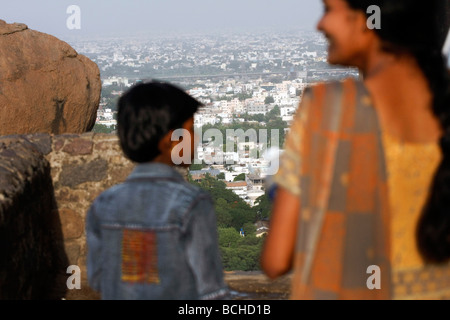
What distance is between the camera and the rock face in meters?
6.57

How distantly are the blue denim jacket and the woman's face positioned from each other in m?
0.48

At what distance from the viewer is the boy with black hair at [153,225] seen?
161 centimetres

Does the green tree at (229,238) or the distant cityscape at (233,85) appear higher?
the distant cityscape at (233,85)

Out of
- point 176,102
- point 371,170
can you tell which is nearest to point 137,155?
point 176,102

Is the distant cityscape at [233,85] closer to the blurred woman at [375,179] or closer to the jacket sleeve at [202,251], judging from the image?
the jacket sleeve at [202,251]

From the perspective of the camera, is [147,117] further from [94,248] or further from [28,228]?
[28,228]

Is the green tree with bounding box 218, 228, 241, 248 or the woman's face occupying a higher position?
the woman's face

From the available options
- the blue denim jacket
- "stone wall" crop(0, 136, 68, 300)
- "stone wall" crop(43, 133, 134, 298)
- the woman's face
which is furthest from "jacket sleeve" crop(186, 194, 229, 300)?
"stone wall" crop(43, 133, 134, 298)

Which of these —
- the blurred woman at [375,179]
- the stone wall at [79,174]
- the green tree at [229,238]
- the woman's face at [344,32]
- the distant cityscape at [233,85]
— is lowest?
the green tree at [229,238]

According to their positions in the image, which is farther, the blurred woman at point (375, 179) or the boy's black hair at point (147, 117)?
the boy's black hair at point (147, 117)

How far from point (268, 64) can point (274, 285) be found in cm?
5928

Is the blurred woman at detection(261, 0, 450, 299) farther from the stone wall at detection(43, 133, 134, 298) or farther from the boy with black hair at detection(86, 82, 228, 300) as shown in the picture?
the stone wall at detection(43, 133, 134, 298)

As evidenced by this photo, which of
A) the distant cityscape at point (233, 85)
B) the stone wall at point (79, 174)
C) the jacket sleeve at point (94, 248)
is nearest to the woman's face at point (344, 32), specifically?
the jacket sleeve at point (94, 248)
